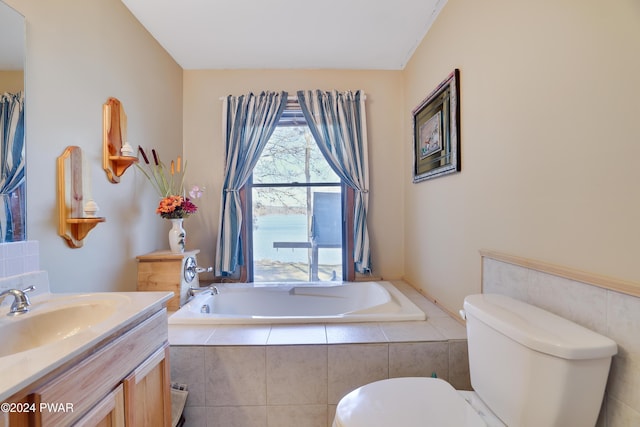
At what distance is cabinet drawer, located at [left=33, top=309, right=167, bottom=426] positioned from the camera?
63 centimetres

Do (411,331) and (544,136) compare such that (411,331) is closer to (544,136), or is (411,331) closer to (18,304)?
(544,136)

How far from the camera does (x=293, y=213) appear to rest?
8.38 ft

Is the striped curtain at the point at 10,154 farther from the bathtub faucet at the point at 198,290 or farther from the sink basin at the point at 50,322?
the bathtub faucet at the point at 198,290

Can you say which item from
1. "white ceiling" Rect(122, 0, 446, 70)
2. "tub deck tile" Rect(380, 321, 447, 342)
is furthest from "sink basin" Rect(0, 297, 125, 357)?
"white ceiling" Rect(122, 0, 446, 70)

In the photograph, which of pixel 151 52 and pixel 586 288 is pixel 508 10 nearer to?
pixel 586 288

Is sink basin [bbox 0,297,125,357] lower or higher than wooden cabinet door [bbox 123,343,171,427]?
higher

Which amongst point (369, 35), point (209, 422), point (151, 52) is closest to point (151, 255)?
point (209, 422)

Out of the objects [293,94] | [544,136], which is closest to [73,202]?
[293,94]

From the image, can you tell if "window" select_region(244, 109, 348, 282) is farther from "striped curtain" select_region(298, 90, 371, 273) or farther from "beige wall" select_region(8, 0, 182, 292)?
"beige wall" select_region(8, 0, 182, 292)

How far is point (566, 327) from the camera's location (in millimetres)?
796

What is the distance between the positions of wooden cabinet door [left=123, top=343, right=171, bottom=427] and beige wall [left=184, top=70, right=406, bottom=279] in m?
1.49

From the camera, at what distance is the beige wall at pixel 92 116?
46.3 inches

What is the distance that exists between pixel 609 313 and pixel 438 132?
1.29 metres

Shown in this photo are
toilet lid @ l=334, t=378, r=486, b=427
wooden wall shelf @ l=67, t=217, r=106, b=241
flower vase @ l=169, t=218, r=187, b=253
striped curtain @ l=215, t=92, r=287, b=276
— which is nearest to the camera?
toilet lid @ l=334, t=378, r=486, b=427
